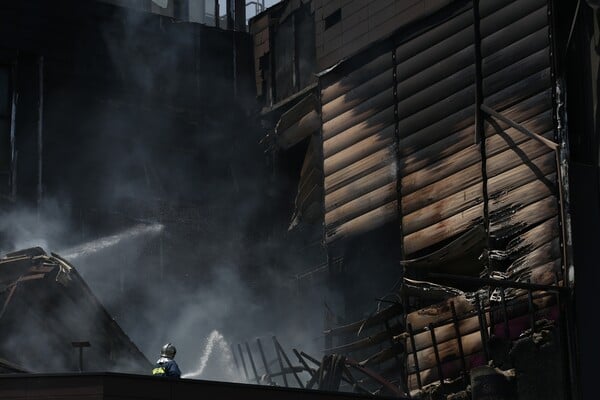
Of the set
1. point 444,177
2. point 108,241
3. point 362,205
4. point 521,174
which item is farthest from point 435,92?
point 108,241

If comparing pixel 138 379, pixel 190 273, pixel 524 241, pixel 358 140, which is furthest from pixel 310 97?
pixel 138 379

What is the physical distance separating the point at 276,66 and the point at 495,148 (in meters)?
9.12

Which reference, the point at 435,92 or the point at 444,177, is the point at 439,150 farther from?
the point at 435,92

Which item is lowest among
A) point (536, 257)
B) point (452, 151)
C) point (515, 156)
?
point (536, 257)

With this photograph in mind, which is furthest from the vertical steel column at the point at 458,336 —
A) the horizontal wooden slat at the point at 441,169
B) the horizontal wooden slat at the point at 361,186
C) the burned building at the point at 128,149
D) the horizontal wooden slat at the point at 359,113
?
the burned building at the point at 128,149

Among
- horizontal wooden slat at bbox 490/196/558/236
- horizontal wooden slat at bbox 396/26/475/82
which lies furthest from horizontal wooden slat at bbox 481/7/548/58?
horizontal wooden slat at bbox 490/196/558/236

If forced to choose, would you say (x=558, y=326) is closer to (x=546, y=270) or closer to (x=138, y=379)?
(x=546, y=270)

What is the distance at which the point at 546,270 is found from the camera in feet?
79.9

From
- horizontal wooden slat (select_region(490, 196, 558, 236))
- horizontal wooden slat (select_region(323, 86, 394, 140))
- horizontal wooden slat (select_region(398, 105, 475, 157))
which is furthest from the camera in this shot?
horizontal wooden slat (select_region(323, 86, 394, 140))

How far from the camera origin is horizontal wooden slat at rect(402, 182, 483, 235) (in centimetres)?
2614

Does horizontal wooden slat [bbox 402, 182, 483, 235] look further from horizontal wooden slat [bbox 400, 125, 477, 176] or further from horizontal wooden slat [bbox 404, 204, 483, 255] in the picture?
horizontal wooden slat [bbox 400, 125, 477, 176]

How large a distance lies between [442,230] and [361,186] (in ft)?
10.2

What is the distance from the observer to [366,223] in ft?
94.7

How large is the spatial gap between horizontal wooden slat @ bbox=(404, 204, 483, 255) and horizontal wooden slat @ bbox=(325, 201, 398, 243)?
34.2 inches
